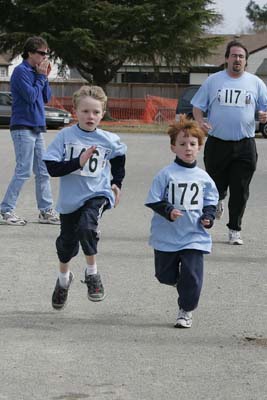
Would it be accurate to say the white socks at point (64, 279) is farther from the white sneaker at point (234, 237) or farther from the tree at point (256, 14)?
the tree at point (256, 14)

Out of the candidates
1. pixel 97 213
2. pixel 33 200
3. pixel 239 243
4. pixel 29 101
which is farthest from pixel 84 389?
pixel 33 200

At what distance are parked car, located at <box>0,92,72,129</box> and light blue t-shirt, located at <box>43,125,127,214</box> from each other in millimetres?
31030

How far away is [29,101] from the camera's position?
9570mm

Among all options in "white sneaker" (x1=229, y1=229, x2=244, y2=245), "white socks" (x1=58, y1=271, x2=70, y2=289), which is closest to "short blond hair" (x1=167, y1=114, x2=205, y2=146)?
"white socks" (x1=58, y1=271, x2=70, y2=289)

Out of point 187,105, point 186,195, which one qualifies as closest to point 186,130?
point 186,195

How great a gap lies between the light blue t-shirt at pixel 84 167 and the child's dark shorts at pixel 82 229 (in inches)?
1.9

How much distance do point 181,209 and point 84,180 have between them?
30.1 inches

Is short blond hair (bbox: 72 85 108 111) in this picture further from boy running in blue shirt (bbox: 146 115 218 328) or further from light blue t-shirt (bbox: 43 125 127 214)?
boy running in blue shirt (bbox: 146 115 218 328)

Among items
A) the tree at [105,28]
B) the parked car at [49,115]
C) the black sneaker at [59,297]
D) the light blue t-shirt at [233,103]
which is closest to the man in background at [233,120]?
the light blue t-shirt at [233,103]

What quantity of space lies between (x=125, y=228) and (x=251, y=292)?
3247 millimetres

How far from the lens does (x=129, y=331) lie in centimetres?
582

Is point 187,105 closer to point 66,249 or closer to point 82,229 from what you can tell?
point 66,249

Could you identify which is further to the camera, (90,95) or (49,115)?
(49,115)

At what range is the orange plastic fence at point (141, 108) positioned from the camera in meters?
43.2
